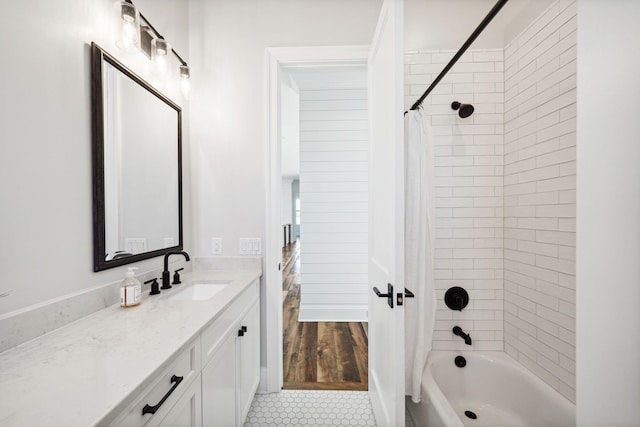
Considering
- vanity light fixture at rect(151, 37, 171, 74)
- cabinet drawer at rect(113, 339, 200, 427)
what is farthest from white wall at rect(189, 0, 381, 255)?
cabinet drawer at rect(113, 339, 200, 427)

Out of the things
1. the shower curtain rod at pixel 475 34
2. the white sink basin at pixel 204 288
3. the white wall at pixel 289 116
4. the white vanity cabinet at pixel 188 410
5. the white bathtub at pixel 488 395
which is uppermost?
the white wall at pixel 289 116

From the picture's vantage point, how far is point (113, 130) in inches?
47.7

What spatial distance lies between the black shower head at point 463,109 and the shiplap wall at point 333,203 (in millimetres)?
1348

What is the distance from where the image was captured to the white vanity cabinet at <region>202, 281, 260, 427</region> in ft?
3.53

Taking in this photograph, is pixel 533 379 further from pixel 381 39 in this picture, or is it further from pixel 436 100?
pixel 381 39

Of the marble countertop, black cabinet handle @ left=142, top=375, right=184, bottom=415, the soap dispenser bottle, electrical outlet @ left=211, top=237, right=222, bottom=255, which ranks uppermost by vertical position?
electrical outlet @ left=211, top=237, right=222, bottom=255

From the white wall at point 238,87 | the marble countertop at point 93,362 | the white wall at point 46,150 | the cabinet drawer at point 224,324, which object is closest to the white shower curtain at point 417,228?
the white wall at point 238,87

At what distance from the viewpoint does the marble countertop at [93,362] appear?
548 millimetres

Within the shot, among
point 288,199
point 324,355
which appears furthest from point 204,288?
point 288,199

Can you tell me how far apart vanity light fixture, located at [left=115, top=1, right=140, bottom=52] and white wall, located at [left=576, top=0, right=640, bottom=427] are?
1616 millimetres

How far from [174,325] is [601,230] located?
1217 millimetres

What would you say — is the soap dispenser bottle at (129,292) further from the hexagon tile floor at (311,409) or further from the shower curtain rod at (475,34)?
the shower curtain rod at (475,34)

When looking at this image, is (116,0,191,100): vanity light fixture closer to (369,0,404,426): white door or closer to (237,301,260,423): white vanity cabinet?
(369,0,404,426): white door

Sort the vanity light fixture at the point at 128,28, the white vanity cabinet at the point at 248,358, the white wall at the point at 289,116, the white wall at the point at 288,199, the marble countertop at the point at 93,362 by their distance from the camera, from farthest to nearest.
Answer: the white wall at the point at 288,199
the white wall at the point at 289,116
the white vanity cabinet at the point at 248,358
the vanity light fixture at the point at 128,28
the marble countertop at the point at 93,362
